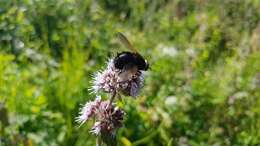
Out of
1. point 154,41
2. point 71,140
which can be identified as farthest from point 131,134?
point 154,41

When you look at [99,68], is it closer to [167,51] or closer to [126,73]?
[167,51]

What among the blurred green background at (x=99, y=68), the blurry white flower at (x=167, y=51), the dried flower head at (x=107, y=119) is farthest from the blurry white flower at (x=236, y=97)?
the dried flower head at (x=107, y=119)

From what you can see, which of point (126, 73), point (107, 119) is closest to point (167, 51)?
point (107, 119)

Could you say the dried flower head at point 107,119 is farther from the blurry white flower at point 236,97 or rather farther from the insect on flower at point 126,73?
the blurry white flower at point 236,97

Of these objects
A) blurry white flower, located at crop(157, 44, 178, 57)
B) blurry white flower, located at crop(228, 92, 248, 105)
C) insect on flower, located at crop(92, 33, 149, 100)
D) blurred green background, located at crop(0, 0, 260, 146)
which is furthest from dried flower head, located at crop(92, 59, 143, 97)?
blurry white flower, located at crop(157, 44, 178, 57)

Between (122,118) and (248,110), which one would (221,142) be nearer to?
(248,110)

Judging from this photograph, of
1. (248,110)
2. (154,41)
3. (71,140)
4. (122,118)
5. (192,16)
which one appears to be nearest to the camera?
(122,118)

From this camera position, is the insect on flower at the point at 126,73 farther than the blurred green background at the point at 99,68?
No

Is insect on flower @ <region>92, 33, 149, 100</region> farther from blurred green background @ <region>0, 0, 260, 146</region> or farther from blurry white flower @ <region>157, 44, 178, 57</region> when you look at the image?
blurry white flower @ <region>157, 44, 178, 57</region>
